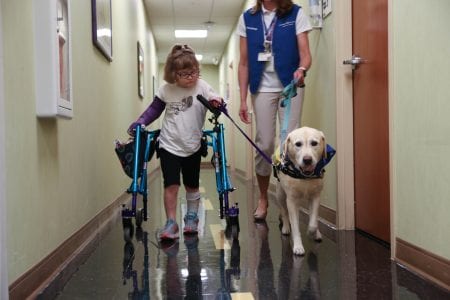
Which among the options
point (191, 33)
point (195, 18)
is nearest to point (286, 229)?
point (195, 18)

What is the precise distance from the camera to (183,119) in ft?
10.7

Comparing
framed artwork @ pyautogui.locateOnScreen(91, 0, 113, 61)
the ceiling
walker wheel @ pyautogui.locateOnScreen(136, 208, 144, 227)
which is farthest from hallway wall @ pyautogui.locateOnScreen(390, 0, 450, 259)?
the ceiling

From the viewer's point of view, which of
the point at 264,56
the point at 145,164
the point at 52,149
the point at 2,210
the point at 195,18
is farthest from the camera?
the point at 195,18

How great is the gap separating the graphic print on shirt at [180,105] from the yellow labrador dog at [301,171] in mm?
793

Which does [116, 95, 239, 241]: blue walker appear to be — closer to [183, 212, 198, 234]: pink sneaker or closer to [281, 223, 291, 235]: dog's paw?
[183, 212, 198, 234]: pink sneaker

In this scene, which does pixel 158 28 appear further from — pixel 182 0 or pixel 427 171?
pixel 427 171

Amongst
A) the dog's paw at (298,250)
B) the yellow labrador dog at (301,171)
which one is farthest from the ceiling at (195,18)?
the dog's paw at (298,250)

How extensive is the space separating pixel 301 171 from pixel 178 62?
3.69 feet

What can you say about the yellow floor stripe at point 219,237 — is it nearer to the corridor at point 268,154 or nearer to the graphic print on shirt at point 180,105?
the corridor at point 268,154

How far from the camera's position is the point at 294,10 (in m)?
3.54

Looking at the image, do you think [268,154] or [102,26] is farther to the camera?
[102,26]

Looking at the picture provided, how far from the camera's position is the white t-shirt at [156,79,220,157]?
3.25 meters

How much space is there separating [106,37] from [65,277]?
2.42 metres

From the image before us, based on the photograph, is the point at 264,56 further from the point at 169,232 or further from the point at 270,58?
the point at 169,232
